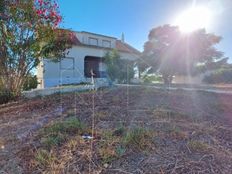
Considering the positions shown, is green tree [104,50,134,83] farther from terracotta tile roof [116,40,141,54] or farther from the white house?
terracotta tile roof [116,40,141,54]

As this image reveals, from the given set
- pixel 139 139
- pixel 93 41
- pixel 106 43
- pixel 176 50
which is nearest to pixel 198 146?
pixel 139 139

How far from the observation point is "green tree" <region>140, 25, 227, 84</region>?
61.5ft

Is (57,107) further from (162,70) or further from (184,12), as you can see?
(162,70)

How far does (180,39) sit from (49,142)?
17.4 metres

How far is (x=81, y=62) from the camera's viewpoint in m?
21.0

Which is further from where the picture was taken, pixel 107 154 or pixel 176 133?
pixel 176 133

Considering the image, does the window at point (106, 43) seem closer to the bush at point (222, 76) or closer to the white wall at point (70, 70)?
the white wall at point (70, 70)

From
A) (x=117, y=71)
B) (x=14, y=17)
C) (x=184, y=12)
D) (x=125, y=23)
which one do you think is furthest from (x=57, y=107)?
(x=117, y=71)

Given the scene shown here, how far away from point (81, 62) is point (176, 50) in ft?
25.3

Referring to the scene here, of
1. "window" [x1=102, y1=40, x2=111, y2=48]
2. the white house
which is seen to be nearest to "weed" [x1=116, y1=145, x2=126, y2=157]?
the white house

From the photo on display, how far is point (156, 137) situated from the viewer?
3.29m

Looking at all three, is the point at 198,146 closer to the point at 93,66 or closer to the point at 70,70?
the point at 70,70

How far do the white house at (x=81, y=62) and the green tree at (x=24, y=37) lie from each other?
9248mm

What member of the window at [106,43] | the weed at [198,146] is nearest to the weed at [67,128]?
the weed at [198,146]
